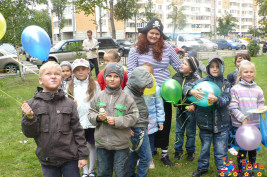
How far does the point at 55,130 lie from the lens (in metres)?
2.38

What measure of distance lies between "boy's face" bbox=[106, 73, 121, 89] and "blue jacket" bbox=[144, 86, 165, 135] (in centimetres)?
77

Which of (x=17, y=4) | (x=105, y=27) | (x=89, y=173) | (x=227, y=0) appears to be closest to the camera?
(x=89, y=173)

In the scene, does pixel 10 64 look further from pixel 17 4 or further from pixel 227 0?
pixel 227 0

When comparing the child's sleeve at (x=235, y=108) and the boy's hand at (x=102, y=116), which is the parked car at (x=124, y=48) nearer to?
the child's sleeve at (x=235, y=108)

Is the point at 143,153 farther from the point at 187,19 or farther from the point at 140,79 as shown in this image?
the point at 187,19

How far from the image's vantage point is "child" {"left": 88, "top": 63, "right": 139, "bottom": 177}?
2758 mm

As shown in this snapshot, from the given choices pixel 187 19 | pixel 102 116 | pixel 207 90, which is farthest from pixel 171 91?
pixel 187 19

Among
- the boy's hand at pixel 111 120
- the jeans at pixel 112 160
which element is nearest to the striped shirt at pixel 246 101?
the jeans at pixel 112 160

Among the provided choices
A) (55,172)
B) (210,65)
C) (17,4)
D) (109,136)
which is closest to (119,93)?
(109,136)

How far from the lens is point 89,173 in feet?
11.8

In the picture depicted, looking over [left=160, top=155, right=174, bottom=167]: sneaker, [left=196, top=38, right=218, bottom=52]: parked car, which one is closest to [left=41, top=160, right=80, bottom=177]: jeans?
[left=160, top=155, right=174, bottom=167]: sneaker

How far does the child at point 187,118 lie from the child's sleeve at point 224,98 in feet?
2.00

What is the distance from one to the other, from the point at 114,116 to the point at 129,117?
153mm

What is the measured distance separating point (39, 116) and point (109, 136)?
75 centimetres
